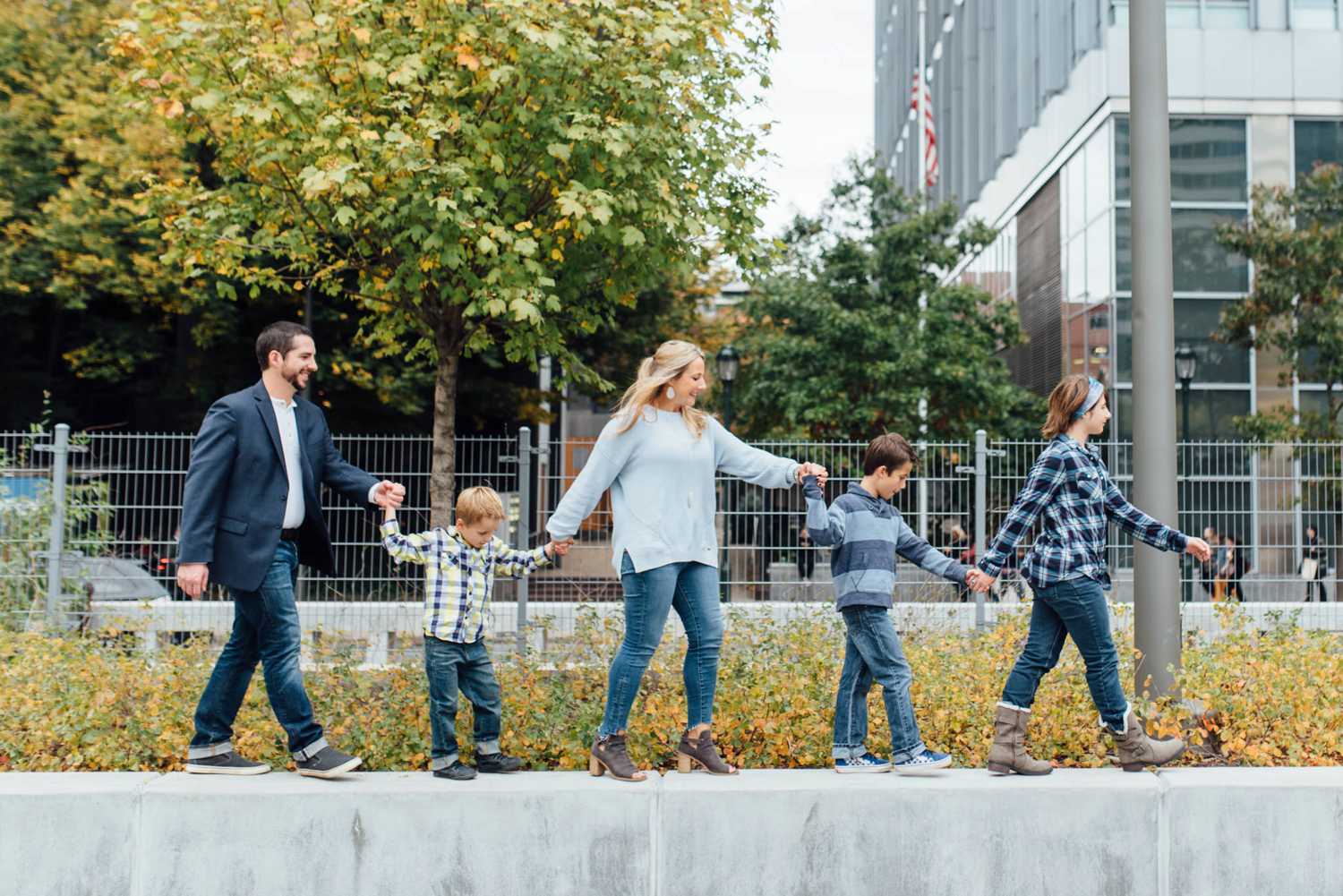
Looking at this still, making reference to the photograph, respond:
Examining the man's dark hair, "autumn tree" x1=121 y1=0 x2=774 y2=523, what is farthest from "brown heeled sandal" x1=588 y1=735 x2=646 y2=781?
"autumn tree" x1=121 y1=0 x2=774 y2=523

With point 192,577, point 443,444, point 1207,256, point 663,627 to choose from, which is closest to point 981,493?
point 443,444

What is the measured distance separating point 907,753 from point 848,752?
0.29 meters

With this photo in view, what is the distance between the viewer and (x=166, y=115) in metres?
7.86

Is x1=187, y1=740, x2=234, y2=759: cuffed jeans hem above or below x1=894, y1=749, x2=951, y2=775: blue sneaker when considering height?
above

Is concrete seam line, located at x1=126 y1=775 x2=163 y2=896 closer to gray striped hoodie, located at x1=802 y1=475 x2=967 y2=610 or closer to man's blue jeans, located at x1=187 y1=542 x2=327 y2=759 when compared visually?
man's blue jeans, located at x1=187 y1=542 x2=327 y2=759

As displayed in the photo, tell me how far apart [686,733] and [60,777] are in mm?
2463

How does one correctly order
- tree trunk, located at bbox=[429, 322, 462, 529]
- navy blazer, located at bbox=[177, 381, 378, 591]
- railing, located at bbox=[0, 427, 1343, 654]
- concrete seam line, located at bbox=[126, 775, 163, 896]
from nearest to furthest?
concrete seam line, located at bbox=[126, 775, 163, 896] < navy blazer, located at bbox=[177, 381, 378, 591] < tree trunk, located at bbox=[429, 322, 462, 529] < railing, located at bbox=[0, 427, 1343, 654]

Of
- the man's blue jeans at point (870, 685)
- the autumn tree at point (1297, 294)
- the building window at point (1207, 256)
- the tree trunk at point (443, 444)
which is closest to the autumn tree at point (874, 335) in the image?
the building window at point (1207, 256)

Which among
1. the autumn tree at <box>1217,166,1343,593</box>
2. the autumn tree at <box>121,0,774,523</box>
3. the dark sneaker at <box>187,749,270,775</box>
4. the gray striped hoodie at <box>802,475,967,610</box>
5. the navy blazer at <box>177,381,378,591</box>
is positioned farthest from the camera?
the autumn tree at <box>1217,166,1343,593</box>

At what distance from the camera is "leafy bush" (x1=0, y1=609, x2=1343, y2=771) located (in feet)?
17.6

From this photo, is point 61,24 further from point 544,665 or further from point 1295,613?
point 1295,613

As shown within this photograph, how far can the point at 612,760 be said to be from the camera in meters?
4.78

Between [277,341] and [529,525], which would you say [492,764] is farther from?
[529,525]

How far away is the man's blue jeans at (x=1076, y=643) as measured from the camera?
498 centimetres
